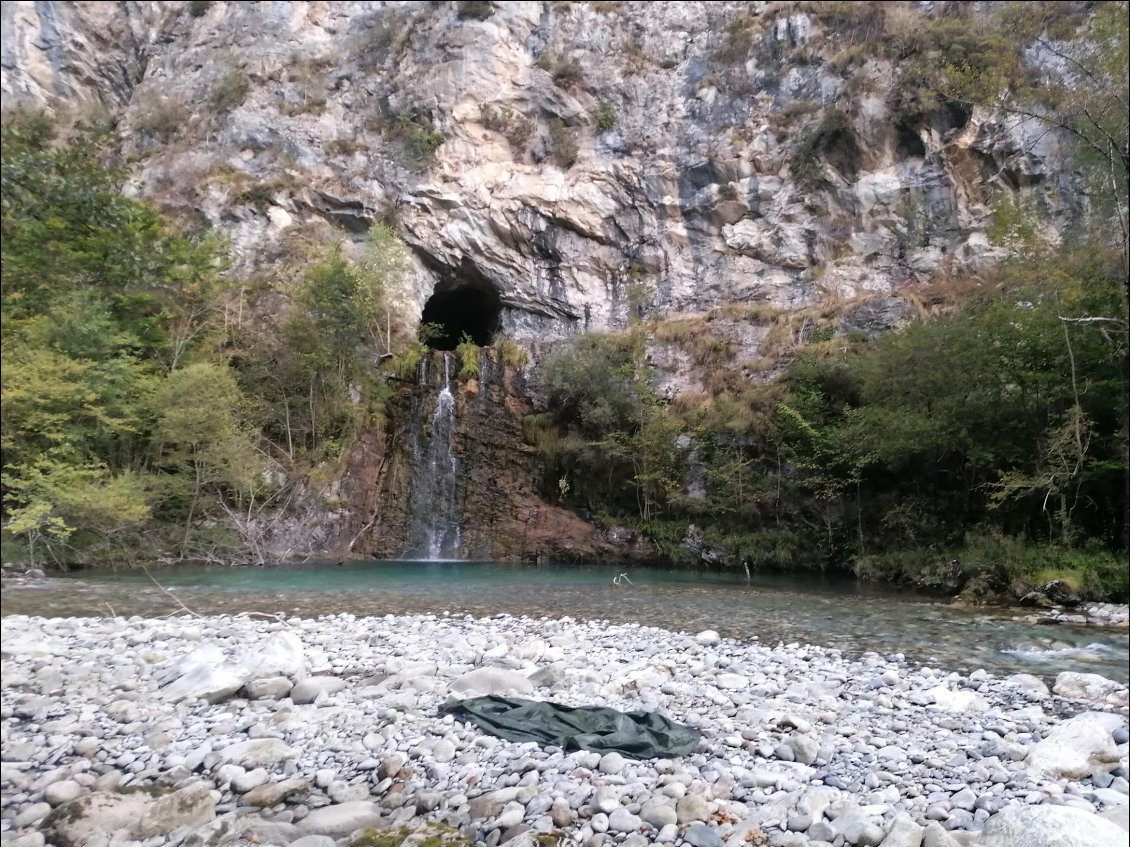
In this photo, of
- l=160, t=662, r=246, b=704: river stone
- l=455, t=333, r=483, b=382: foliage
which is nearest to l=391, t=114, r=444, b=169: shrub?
l=455, t=333, r=483, b=382: foliage

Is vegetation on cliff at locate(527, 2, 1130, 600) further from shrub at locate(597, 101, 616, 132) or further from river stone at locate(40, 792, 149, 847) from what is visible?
shrub at locate(597, 101, 616, 132)

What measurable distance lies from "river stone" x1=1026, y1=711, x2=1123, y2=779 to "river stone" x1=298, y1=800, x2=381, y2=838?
3.39 meters

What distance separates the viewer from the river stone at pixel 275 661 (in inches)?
181

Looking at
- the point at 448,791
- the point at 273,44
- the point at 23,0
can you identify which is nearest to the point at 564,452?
the point at 448,791

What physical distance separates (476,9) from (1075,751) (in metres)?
31.9

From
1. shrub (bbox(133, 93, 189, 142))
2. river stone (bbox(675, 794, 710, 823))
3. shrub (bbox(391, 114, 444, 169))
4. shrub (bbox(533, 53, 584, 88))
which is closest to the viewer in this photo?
river stone (bbox(675, 794, 710, 823))

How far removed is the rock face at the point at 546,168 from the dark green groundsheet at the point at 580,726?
1444cm

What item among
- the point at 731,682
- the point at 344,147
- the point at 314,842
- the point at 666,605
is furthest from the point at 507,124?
the point at 314,842

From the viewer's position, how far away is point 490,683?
4566 mm

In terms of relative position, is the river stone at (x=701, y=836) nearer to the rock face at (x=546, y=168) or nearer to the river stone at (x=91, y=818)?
the river stone at (x=91, y=818)

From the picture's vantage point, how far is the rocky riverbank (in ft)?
8.62

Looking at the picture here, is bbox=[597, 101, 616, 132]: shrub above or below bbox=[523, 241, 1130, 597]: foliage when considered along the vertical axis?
above

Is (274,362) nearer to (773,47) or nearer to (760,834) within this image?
(760,834)

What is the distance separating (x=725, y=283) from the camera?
24.4 m
